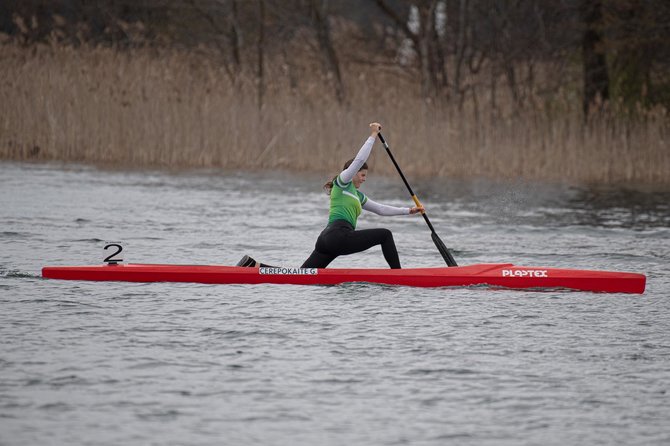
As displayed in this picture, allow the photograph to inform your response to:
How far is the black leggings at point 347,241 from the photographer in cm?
936

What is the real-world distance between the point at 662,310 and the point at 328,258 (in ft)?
8.27

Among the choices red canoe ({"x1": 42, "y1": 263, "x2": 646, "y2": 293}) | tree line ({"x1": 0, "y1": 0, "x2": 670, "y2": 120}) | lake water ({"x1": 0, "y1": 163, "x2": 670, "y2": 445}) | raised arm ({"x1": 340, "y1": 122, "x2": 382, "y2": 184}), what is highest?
tree line ({"x1": 0, "y1": 0, "x2": 670, "y2": 120})

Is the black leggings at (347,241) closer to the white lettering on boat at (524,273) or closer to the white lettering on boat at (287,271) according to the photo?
the white lettering on boat at (287,271)

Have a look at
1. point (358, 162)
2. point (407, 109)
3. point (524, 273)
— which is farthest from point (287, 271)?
point (407, 109)

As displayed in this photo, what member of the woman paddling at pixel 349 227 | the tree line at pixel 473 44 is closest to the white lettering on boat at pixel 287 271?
the woman paddling at pixel 349 227

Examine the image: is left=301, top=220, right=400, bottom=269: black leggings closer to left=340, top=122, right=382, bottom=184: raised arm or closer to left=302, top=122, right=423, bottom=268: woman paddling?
left=302, top=122, right=423, bottom=268: woman paddling

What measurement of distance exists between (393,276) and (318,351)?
237 centimetres

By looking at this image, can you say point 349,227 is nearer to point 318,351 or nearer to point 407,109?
point 318,351

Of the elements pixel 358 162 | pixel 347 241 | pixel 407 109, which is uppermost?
pixel 407 109

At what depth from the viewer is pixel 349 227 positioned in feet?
31.1

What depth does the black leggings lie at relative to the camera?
9.36 metres

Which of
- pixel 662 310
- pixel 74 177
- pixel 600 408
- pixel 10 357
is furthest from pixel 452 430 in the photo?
pixel 74 177

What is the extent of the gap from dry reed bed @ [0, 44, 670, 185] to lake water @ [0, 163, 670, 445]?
5764 millimetres

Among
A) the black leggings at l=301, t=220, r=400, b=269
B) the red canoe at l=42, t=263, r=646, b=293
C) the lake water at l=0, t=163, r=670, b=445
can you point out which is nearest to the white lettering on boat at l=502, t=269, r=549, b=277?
the red canoe at l=42, t=263, r=646, b=293
